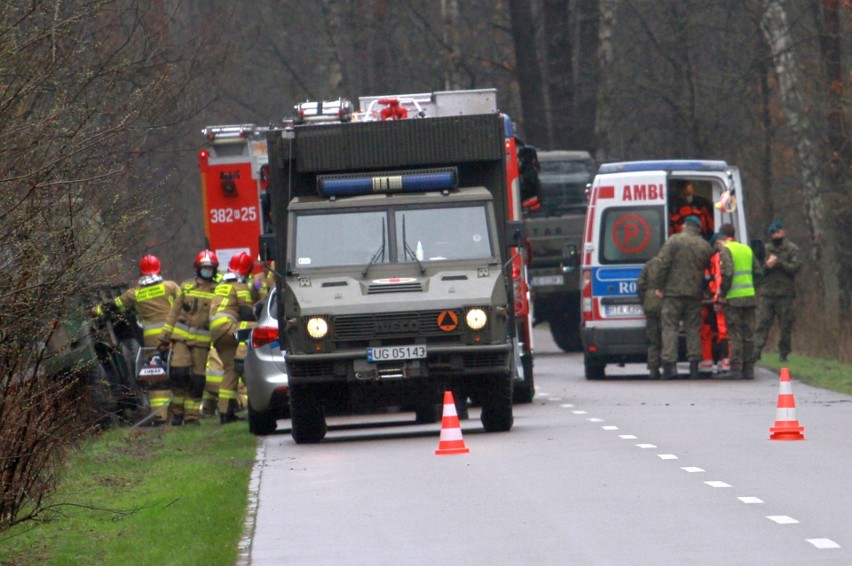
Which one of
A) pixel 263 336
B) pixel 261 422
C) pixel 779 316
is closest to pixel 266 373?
pixel 263 336

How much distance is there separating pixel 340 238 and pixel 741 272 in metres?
8.38

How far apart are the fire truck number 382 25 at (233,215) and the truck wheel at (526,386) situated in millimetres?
8388

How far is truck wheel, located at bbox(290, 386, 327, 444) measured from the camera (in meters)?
16.2

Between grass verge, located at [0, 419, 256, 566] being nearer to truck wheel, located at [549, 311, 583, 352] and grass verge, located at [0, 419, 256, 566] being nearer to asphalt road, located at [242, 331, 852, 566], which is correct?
asphalt road, located at [242, 331, 852, 566]

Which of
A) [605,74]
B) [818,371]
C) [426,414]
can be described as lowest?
[426,414]

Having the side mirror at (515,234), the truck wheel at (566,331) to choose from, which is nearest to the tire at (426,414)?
the side mirror at (515,234)

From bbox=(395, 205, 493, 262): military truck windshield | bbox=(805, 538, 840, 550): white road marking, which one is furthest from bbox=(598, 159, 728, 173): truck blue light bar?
bbox=(805, 538, 840, 550): white road marking

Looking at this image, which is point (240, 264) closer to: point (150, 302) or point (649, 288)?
point (150, 302)

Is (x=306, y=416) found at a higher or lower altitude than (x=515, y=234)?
lower

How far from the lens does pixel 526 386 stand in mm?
20359

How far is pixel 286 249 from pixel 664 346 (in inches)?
318

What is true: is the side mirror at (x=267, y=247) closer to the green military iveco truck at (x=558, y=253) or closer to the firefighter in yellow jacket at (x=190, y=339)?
the firefighter in yellow jacket at (x=190, y=339)

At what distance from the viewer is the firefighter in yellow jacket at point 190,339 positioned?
20.2 meters

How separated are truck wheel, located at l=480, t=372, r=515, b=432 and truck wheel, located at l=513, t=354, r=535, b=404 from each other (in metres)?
3.33
